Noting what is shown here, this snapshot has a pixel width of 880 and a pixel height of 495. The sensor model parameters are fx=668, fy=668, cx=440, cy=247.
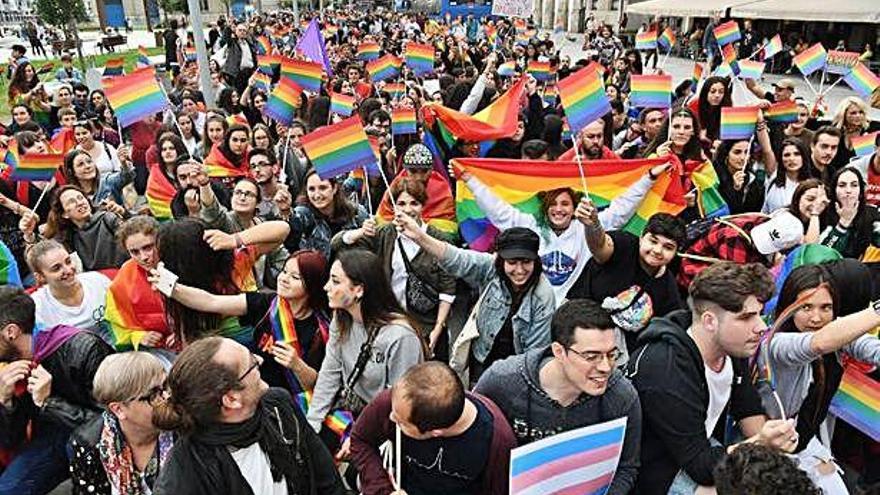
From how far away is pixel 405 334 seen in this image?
3.10 m

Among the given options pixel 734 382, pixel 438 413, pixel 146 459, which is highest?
pixel 438 413

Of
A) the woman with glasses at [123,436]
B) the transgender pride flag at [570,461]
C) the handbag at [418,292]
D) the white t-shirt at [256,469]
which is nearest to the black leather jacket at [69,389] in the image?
the woman with glasses at [123,436]

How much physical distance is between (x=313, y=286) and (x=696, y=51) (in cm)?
2764

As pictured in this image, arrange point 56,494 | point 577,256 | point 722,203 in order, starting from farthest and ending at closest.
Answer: point 722,203 → point 577,256 → point 56,494

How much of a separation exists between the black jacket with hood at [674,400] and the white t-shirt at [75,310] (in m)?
2.98

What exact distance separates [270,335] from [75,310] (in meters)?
1.20

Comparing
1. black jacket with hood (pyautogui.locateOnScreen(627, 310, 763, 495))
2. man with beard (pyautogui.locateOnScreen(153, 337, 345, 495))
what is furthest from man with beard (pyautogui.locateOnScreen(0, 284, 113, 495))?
black jacket with hood (pyautogui.locateOnScreen(627, 310, 763, 495))

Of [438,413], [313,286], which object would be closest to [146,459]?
[313,286]

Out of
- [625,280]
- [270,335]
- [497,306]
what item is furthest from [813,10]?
[270,335]

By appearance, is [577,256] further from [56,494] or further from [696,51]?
[696,51]

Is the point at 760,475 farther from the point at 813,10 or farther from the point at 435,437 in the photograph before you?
the point at 813,10

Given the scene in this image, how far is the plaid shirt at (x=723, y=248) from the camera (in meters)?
4.07

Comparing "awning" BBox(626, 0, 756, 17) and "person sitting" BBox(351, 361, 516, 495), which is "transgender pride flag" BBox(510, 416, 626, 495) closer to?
"person sitting" BBox(351, 361, 516, 495)

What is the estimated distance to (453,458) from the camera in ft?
8.00
